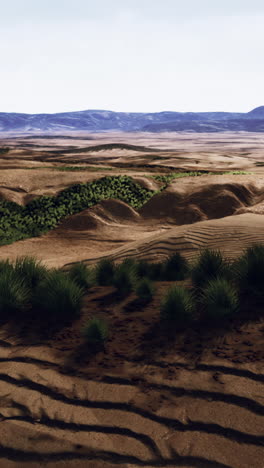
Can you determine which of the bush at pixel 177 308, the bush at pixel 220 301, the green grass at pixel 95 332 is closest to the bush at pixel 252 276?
the bush at pixel 220 301

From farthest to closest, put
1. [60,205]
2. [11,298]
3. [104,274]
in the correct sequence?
[60,205]
[104,274]
[11,298]

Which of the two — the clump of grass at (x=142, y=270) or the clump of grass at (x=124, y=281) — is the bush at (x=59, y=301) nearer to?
the clump of grass at (x=124, y=281)

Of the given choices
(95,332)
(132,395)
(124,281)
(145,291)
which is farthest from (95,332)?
(124,281)

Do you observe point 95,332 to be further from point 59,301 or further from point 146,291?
point 146,291

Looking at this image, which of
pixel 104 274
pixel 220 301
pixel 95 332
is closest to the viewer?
pixel 95 332

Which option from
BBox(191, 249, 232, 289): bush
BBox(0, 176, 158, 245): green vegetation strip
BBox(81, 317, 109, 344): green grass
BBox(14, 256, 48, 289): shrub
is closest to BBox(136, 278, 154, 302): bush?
BBox(191, 249, 232, 289): bush

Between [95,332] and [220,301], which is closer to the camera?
[95,332]
